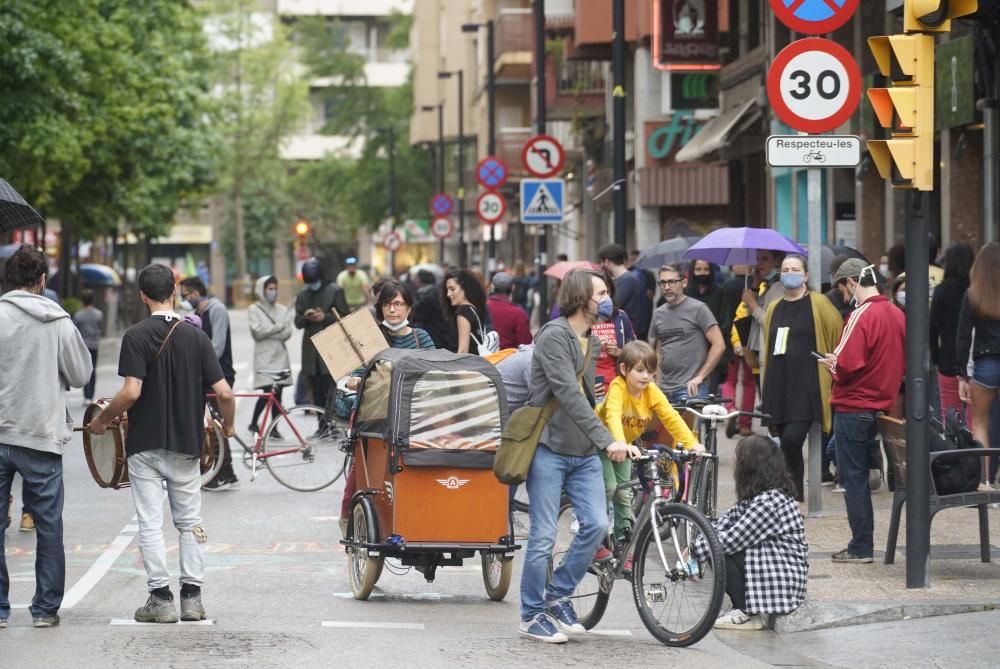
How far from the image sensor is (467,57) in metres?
75.6

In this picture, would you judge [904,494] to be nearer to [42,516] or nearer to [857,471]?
[857,471]

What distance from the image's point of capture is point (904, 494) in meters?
10.9

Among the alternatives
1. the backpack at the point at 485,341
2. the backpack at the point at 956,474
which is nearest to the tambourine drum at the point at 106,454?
the backpack at the point at 485,341

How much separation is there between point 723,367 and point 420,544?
9.86m

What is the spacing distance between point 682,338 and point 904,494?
12.3ft

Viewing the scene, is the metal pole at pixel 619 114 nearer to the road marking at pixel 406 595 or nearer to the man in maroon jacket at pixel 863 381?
the man in maroon jacket at pixel 863 381

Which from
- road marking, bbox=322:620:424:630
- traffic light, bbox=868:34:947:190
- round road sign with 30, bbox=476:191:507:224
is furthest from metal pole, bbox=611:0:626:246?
round road sign with 30, bbox=476:191:507:224

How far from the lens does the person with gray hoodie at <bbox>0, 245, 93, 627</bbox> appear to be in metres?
9.45

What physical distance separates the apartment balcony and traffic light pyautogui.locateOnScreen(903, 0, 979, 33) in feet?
151

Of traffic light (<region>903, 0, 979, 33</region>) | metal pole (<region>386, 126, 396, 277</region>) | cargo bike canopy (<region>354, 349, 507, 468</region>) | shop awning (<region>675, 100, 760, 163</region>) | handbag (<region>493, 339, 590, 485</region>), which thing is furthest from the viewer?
metal pole (<region>386, 126, 396, 277</region>)

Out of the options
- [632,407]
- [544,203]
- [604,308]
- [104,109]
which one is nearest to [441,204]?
[104,109]

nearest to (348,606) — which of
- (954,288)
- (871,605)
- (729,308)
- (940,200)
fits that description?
(871,605)

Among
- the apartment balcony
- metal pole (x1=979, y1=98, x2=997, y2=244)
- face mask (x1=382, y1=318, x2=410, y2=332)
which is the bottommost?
face mask (x1=382, y1=318, x2=410, y2=332)

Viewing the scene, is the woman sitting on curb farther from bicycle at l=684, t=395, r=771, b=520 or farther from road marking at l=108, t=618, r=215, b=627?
road marking at l=108, t=618, r=215, b=627
